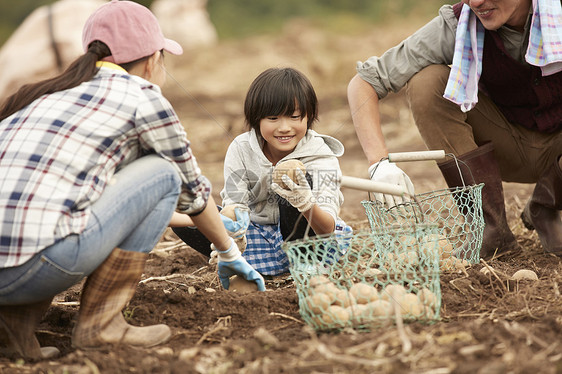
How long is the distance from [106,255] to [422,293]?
2.87ft

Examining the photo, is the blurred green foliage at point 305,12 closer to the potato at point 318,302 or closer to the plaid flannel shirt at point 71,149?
the plaid flannel shirt at point 71,149

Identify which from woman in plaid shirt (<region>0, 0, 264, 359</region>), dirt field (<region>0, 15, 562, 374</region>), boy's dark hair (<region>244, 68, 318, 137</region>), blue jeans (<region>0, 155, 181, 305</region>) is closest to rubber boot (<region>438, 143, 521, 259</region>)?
dirt field (<region>0, 15, 562, 374</region>)

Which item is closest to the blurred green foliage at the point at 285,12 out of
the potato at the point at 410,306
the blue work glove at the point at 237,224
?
the blue work glove at the point at 237,224

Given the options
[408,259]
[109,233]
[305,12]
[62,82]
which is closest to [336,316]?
[408,259]

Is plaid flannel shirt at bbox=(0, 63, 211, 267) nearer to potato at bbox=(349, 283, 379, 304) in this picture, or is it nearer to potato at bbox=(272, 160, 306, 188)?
potato at bbox=(272, 160, 306, 188)

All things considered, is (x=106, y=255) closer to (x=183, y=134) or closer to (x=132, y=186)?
(x=132, y=186)

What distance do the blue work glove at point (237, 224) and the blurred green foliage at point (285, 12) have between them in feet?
37.1

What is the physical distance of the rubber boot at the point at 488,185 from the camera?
105 inches

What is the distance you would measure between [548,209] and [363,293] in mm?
1320

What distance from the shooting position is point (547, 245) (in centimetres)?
275

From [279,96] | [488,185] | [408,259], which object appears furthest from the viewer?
[488,185]

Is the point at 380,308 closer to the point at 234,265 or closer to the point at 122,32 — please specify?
the point at 234,265

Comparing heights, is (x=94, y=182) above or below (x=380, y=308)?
above

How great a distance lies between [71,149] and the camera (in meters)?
1.70
